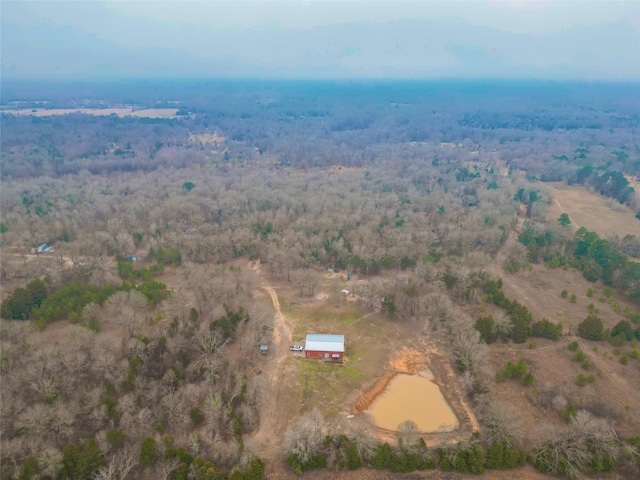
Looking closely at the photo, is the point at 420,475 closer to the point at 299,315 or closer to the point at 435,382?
the point at 435,382

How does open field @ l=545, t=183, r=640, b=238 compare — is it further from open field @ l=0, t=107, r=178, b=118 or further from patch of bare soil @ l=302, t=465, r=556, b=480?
open field @ l=0, t=107, r=178, b=118

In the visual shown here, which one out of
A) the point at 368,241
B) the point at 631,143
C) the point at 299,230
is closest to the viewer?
the point at 368,241

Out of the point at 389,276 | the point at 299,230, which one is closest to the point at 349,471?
the point at 389,276

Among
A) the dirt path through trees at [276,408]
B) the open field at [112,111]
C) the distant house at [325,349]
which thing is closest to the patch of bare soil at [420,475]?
the dirt path through trees at [276,408]

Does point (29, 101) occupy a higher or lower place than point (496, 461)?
higher

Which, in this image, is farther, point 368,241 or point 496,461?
point 368,241

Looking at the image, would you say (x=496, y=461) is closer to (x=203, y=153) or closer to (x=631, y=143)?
(x=203, y=153)

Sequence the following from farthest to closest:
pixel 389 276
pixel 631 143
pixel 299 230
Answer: pixel 631 143 < pixel 299 230 < pixel 389 276

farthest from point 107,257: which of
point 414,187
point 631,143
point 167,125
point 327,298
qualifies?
point 631,143
